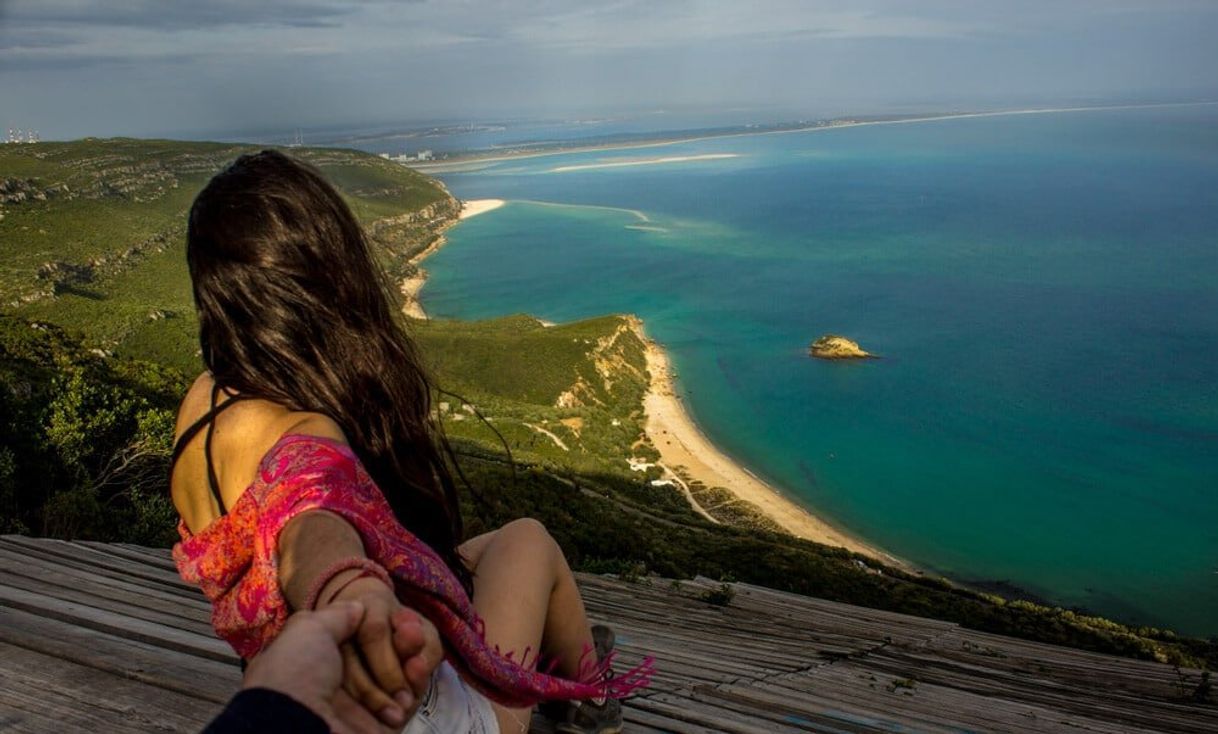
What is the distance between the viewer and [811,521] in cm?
3412

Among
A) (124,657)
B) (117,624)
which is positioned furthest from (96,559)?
(124,657)

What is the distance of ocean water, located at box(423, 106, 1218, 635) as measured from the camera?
35188mm

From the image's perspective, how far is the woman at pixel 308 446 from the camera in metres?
1.40

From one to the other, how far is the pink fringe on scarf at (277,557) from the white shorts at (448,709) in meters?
0.09

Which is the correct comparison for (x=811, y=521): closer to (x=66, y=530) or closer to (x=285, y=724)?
(x=66, y=530)

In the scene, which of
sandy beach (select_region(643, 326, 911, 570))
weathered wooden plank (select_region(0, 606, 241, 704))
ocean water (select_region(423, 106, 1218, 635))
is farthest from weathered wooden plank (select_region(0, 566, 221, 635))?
ocean water (select_region(423, 106, 1218, 635))

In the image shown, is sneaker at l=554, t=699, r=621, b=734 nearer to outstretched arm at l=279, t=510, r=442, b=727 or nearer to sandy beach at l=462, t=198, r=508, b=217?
outstretched arm at l=279, t=510, r=442, b=727

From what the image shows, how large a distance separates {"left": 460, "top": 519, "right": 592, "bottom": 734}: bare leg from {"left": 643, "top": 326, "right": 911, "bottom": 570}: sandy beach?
3075 cm

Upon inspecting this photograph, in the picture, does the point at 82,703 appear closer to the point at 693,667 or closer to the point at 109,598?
the point at 109,598

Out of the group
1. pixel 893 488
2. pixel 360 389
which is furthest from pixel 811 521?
pixel 360 389

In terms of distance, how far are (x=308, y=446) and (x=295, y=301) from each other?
384 millimetres

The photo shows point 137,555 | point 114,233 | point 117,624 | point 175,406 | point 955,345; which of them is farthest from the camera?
point 114,233

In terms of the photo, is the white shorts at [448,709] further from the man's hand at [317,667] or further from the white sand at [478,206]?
the white sand at [478,206]

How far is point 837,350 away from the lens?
5712 cm
